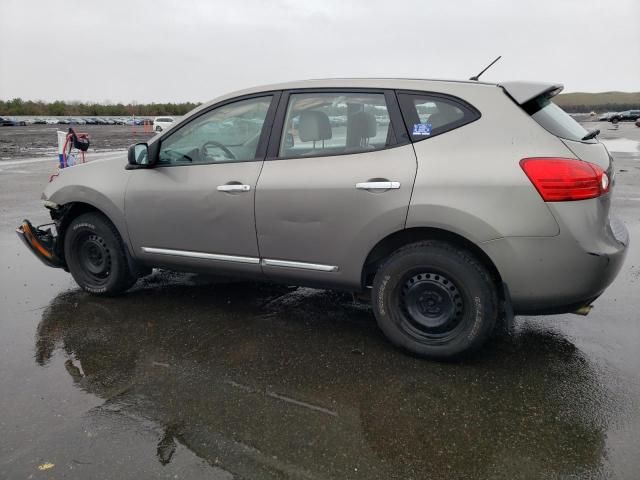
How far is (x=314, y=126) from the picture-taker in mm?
3760

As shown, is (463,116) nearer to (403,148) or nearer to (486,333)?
(403,148)

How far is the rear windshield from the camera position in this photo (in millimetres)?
3203

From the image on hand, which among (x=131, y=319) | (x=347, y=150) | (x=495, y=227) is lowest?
(x=131, y=319)

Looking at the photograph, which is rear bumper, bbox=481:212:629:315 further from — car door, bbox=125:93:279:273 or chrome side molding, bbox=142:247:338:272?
car door, bbox=125:93:279:273

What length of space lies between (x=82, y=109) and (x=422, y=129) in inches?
4136

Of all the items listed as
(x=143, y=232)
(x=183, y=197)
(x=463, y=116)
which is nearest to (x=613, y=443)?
(x=463, y=116)

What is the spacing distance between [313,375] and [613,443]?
1.68m

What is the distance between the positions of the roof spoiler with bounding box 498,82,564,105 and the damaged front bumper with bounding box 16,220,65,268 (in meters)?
4.11

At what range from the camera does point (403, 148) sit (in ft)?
11.1

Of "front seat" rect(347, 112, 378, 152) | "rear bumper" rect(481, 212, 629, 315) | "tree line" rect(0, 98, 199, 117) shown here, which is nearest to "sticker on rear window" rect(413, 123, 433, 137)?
"front seat" rect(347, 112, 378, 152)

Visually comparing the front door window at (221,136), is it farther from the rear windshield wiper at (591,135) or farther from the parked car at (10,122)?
the parked car at (10,122)

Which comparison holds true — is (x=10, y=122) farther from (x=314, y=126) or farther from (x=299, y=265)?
(x=299, y=265)

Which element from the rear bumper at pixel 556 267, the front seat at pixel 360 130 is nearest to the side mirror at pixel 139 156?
the front seat at pixel 360 130

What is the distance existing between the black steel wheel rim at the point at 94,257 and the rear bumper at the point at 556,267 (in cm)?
327
